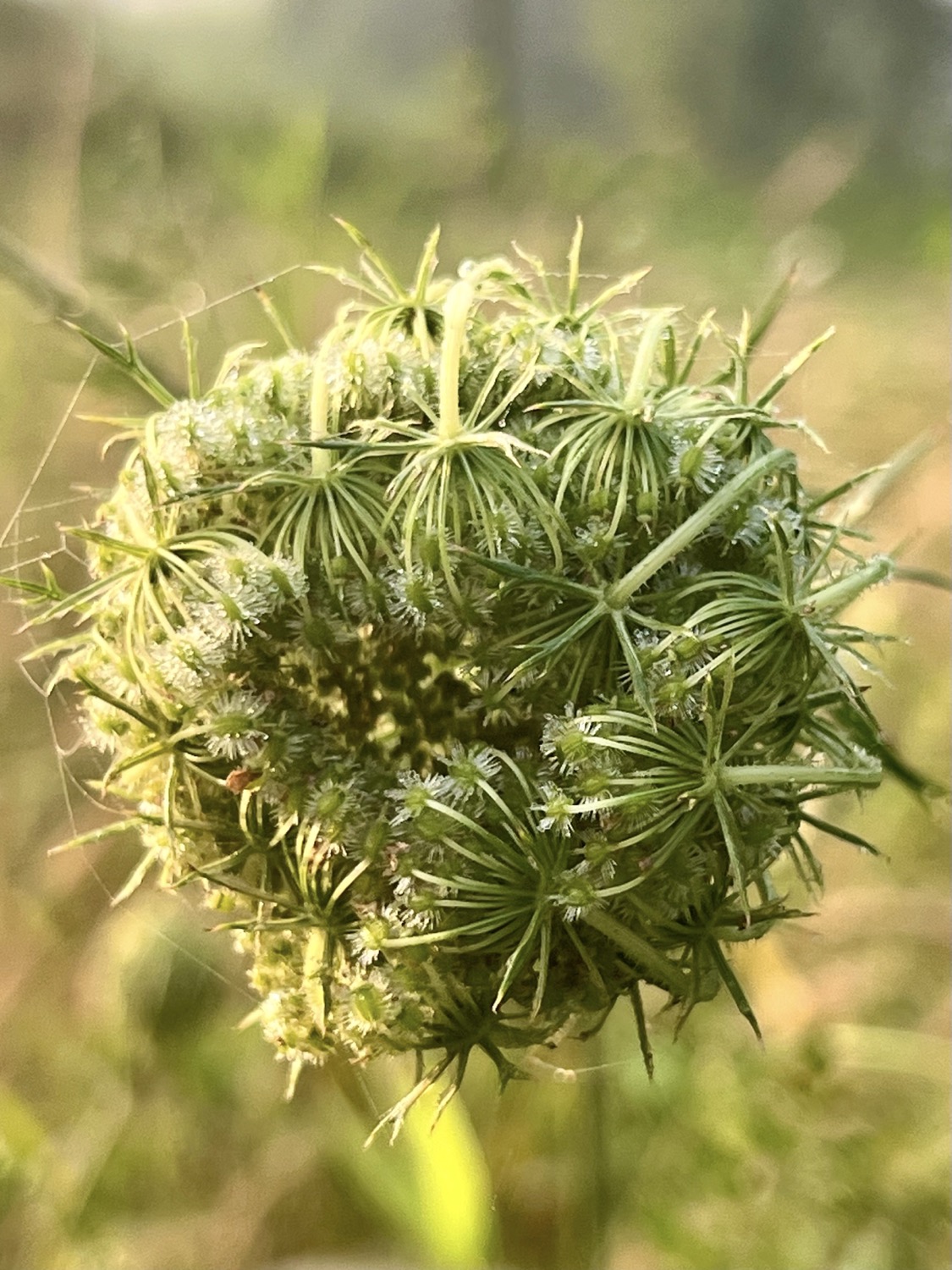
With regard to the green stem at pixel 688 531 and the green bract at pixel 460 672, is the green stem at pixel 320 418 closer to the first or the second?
the green bract at pixel 460 672

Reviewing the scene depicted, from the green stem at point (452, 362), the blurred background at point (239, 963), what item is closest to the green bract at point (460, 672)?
the green stem at point (452, 362)

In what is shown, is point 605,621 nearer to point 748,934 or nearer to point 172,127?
point 748,934

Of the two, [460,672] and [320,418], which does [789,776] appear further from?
[320,418]

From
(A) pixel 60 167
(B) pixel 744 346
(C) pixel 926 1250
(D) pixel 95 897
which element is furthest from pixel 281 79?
(C) pixel 926 1250

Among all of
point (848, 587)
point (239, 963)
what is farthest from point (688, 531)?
point (239, 963)

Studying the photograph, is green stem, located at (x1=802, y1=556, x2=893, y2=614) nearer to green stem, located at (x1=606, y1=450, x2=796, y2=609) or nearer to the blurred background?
green stem, located at (x1=606, y1=450, x2=796, y2=609)

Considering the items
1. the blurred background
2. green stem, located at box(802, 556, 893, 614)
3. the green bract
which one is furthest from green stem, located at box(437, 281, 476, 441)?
the blurred background
